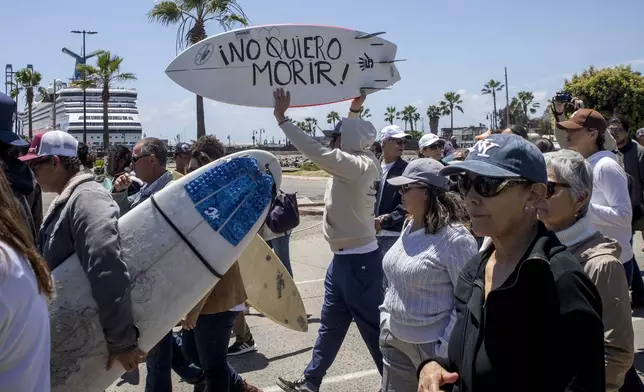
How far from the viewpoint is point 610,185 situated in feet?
13.8

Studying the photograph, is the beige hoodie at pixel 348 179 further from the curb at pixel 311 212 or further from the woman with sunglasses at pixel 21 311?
the curb at pixel 311 212

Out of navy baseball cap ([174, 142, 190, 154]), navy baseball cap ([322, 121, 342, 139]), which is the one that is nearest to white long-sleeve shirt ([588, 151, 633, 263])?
navy baseball cap ([322, 121, 342, 139])

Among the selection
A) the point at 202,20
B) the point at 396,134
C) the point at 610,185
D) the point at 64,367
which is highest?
the point at 202,20

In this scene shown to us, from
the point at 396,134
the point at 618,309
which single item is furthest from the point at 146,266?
the point at 396,134

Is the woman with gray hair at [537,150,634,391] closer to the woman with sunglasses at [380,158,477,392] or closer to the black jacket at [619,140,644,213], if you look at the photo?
the woman with sunglasses at [380,158,477,392]

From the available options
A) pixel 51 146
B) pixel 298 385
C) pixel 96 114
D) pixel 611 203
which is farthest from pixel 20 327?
pixel 96 114

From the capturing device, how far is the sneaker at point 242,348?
576 cm

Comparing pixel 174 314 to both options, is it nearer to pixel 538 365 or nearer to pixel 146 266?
pixel 146 266

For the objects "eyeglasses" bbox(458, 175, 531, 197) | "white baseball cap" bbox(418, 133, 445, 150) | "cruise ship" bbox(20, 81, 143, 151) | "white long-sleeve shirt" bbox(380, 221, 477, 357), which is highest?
"cruise ship" bbox(20, 81, 143, 151)

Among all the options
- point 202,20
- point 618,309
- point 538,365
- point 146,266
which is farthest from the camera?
point 202,20

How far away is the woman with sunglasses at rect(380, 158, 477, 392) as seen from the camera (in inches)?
127

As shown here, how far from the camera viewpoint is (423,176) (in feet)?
11.4

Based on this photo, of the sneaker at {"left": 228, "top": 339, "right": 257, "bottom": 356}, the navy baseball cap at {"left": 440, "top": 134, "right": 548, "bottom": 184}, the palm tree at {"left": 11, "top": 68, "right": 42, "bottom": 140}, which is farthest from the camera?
the palm tree at {"left": 11, "top": 68, "right": 42, "bottom": 140}

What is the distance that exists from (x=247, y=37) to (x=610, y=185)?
8.51ft
